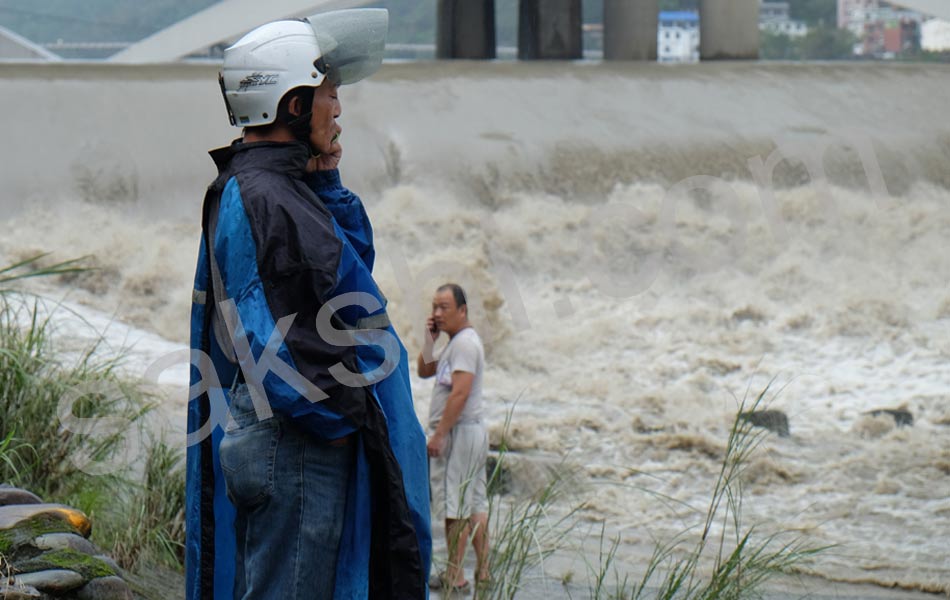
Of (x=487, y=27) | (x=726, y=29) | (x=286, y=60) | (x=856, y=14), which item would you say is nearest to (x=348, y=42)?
(x=286, y=60)

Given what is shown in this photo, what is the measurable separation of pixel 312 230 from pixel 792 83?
51.7 ft

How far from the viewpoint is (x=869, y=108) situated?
55.2 feet

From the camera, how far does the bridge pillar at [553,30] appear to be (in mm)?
22547

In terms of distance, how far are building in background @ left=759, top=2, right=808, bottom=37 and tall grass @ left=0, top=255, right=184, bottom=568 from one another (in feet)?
182

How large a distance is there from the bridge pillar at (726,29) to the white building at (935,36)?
16935 millimetres

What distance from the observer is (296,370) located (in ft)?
7.55

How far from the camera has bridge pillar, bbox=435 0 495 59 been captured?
75.0ft

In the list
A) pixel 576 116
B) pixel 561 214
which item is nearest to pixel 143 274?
pixel 561 214

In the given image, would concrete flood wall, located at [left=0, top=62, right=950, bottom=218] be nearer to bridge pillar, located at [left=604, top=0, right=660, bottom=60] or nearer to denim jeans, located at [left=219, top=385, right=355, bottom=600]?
bridge pillar, located at [left=604, top=0, right=660, bottom=60]

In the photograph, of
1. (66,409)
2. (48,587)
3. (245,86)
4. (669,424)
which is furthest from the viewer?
(669,424)

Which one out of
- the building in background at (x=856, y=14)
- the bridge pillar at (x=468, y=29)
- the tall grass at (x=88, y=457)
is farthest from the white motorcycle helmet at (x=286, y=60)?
the building in background at (x=856, y=14)

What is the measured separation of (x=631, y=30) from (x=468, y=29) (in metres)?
3.03

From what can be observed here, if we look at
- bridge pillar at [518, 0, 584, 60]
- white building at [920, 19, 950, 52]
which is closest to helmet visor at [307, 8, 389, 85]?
bridge pillar at [518, 0, 584, 60]

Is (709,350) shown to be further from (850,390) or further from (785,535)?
(785,535)
